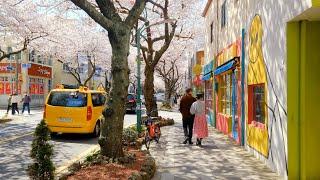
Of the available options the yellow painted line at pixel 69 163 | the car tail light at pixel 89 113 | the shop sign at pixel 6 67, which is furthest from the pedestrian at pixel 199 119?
the shop sign at pixel 6 67

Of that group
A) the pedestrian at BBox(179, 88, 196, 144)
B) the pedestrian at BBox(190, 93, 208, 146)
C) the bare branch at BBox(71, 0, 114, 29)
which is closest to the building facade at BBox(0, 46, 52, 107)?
the pedestrian at BBox(179, 88, 196, 144)

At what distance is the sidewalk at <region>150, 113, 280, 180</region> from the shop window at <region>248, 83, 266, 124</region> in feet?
3.11

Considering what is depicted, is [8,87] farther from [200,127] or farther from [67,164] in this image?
[67,164]

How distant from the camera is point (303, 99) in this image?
7.87m

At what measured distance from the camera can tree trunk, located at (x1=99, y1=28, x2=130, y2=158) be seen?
910 centimetres

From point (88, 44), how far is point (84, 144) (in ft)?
110

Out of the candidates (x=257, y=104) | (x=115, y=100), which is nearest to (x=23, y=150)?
(x=115, y=100)

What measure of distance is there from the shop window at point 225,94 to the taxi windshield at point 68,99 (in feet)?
17.0

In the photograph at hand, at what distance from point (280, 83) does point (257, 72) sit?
7.62 ft

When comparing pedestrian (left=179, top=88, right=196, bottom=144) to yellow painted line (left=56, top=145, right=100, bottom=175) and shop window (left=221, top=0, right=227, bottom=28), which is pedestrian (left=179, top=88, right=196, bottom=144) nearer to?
yellow painted line (left=56, top=145, right=100, bottom=175)

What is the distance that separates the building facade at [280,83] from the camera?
7.85 metres

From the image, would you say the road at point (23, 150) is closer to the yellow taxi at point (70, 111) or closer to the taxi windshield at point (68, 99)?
the yellow taxi at point (70, 111)

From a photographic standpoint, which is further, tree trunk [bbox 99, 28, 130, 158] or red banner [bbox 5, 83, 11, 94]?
red banner [bbox 5, 83, 11, 94]

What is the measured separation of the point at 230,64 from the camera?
14.2 meters
